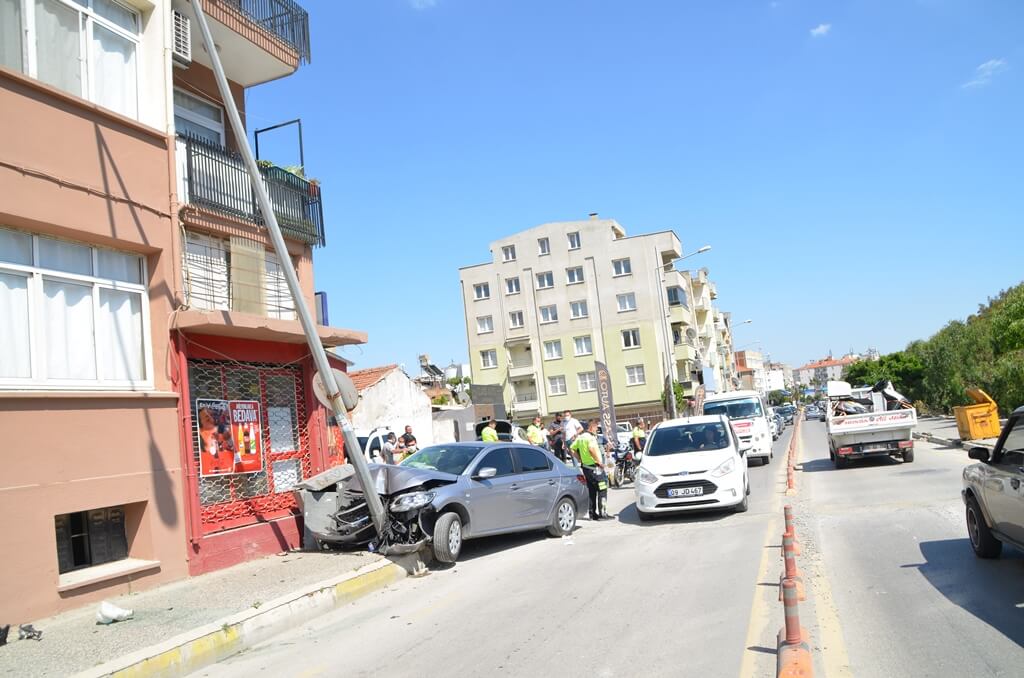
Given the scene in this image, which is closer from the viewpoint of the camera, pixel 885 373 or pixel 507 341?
pixel 507 341

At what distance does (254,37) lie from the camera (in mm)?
13352

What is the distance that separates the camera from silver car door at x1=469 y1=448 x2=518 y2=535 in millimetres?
11359

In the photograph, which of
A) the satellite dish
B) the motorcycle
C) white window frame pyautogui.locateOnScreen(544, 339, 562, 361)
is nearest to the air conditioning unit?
the satellite dish

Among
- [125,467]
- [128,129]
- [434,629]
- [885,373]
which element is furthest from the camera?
[885,373]

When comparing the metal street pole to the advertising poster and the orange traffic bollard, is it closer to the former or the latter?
the advertising poster

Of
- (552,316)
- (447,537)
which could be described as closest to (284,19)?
(447,537)

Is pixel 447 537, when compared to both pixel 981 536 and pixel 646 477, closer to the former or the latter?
pixel 646 477

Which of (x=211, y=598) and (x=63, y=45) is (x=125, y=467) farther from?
(x=63, y=45)

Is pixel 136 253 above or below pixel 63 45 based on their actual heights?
below

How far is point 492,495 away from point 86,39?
8.05 m

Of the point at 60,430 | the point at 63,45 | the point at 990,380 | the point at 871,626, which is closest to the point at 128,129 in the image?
the point at 63,45

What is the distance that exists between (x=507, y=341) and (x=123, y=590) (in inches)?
2251

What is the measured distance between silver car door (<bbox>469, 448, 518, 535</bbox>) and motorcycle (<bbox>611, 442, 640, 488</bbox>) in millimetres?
9587

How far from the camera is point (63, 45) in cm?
1004
